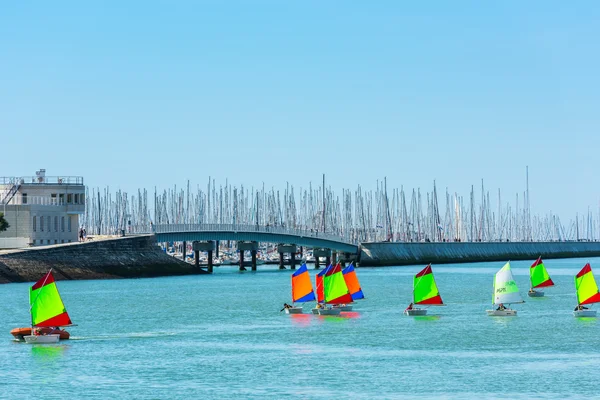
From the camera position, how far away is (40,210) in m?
152

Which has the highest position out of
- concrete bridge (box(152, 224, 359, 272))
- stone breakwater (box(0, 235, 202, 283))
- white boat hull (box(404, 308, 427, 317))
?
concrete bridge (box(152, 224, 359, 272))

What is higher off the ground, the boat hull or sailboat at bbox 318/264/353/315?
sailboat at bbox 318/264/353/315

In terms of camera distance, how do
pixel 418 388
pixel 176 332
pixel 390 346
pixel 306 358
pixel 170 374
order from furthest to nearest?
1. pixel 176 332
2. pixel 390 346
3. pixel 306 358
4. pixel 170 374
5. pixel 418 388

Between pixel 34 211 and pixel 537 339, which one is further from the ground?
pixel 34 211

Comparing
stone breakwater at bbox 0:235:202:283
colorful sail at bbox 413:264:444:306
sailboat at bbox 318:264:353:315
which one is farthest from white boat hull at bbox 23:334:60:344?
stone breakwater at bbox 0:235:202:283

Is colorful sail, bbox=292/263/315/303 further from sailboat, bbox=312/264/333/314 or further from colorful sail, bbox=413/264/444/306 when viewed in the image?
colorful sail, bbox=413/264/444/306

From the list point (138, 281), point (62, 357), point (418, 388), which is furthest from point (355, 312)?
point (138, 281)

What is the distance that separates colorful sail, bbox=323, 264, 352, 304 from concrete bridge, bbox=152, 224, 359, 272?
225ft

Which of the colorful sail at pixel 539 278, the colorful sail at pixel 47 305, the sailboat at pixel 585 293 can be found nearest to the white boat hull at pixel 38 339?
the colorful sail at pixel 47 305

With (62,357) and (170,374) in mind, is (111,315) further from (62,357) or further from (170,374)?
(170,374)

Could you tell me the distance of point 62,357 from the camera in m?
66.2

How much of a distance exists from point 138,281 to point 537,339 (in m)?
77.4

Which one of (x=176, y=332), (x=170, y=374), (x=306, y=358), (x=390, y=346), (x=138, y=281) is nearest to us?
(x=170, y=374)

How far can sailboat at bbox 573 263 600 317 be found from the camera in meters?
88.9
